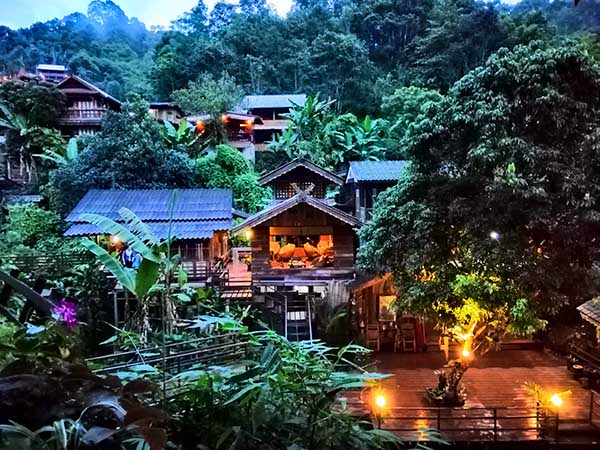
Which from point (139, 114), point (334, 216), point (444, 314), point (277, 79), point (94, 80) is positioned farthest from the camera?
point (277, 79)

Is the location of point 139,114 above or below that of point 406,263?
above

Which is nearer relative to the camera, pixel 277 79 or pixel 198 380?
pixel 198 380

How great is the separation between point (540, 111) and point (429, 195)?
1891mm

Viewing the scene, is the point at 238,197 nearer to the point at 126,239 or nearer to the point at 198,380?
the point at 126,239

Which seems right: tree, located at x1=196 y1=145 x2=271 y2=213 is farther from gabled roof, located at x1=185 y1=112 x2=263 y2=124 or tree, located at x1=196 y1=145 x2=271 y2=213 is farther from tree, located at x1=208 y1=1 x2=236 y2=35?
tree, located at x1=208 y1=1 x2=236 y2=35

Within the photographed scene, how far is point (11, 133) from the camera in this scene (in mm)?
15758

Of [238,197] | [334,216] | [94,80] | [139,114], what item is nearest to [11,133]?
[139,114]

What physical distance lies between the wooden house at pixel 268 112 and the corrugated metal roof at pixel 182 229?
424 inches

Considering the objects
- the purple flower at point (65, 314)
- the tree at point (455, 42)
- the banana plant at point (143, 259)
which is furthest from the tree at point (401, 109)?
the purple flower at point (65, 314)

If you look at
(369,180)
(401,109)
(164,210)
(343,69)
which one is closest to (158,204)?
(164,210)

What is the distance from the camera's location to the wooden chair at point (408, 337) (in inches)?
393

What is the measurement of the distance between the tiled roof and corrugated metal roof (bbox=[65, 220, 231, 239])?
6961 mm

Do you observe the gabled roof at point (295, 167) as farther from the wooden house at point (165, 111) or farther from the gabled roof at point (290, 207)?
the wooden house at point (165, 111)

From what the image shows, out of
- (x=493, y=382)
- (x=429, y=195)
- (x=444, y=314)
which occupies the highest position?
(x=429, y=195)
